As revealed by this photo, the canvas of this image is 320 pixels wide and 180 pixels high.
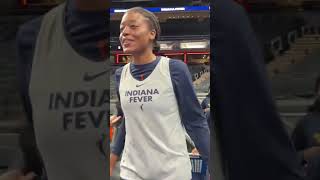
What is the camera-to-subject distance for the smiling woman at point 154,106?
2.13 metres

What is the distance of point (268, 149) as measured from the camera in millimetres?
2162

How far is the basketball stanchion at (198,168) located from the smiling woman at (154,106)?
19 mm

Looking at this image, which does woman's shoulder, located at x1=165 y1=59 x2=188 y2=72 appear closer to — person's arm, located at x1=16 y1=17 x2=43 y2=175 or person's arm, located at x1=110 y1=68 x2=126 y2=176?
person's arm, located at x1=110 y1=68 x2=126 y2=176

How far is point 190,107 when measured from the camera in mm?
2139

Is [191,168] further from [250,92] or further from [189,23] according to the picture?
[189,23]

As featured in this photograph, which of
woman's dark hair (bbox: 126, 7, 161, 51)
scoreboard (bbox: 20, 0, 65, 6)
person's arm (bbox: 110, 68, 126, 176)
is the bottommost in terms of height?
person's arm (bbox: 110, 68, 126, 176)

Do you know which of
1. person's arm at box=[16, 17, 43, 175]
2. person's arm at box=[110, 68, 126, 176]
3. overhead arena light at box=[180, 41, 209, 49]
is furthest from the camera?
person's arm at box=[16, 17, 43, 175]

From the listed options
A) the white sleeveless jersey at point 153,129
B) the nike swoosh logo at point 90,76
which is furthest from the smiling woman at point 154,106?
the nike swoosh logo at point 90,76

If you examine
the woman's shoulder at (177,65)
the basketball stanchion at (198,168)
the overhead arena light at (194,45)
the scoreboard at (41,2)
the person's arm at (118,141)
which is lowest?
the basketball stanchion at (198,168)

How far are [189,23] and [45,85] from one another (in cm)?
70

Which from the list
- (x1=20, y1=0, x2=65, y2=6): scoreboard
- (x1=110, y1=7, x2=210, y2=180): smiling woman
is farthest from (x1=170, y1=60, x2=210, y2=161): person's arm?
(x1=20, y1=0, x2=65, y2=6): scoreboard

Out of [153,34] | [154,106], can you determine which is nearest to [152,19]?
[153,34]

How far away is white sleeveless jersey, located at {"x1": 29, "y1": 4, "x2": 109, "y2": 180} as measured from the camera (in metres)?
2.24

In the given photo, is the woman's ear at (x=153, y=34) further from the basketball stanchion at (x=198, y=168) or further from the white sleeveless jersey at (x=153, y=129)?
the basketball stanchion at (x=198, y=168)
